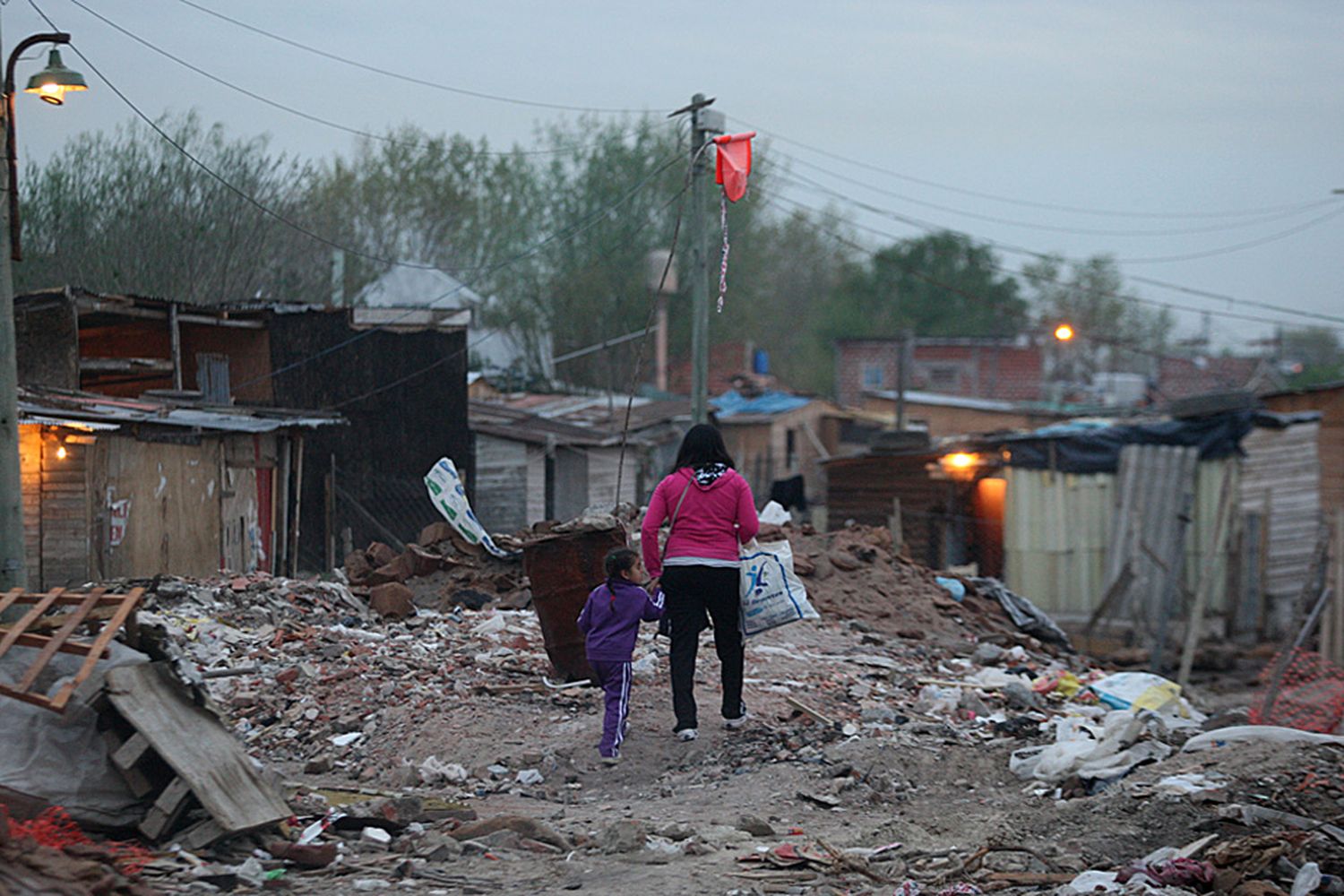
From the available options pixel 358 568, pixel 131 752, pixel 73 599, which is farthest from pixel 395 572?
pixel 131 752

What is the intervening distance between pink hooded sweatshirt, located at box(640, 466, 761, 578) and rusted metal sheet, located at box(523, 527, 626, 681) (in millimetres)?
933

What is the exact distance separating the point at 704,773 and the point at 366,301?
2362 cm

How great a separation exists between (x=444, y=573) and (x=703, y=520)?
5961 millimetres

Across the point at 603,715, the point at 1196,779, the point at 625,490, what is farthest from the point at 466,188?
the point at 1196,779

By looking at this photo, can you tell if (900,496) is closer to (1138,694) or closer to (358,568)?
(358,568)

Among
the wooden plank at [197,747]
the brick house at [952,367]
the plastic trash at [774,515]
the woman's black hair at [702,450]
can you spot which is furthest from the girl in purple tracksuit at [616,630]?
the brick house at [952,367]

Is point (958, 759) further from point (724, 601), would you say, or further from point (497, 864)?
point (497, 864)

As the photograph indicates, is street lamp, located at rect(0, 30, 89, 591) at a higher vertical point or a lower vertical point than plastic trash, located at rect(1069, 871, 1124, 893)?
higher

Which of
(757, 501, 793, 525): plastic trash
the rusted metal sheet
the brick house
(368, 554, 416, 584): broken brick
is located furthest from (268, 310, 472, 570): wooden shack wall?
the brick house

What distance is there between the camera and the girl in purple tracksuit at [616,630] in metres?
7.30

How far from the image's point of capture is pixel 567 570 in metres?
8.50

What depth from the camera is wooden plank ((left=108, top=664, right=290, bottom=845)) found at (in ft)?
17.1

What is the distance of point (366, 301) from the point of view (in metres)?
29.0

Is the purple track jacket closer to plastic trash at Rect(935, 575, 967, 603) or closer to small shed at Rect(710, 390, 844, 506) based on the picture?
plastic trash at Rect(935, 575, 967, 603)
